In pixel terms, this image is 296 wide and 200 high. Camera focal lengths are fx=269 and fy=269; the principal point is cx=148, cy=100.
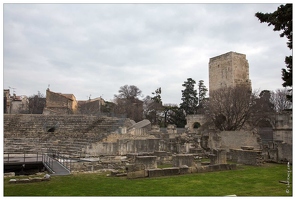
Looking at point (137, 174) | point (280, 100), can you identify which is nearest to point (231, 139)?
point (137, 174)

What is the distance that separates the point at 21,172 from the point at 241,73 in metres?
37.5

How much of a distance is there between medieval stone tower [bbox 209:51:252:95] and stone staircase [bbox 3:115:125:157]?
77.2ft

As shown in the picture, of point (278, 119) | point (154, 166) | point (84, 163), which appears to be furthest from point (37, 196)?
point (278, 119)

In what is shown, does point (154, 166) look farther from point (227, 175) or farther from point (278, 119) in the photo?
point (278, 119)

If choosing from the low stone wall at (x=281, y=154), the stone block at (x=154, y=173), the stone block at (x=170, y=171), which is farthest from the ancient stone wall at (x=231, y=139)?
the stone block at (x=154, y=173)

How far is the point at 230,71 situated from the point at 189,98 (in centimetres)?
1550

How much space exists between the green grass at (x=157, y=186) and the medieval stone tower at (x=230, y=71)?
110 ft

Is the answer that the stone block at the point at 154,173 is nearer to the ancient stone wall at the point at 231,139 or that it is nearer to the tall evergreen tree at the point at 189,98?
the ancient stone wall at the point at 231,139

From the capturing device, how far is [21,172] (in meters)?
15.0

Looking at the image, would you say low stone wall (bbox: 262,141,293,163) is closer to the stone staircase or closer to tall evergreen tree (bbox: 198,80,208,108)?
the stone staircase

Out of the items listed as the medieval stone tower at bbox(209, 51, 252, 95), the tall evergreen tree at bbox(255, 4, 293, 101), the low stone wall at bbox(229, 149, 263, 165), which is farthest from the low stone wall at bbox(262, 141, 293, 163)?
the medieval stone tower at bbox(209, 51, 252, 95)

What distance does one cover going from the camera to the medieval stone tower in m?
43.1

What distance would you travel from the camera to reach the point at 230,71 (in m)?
43.2

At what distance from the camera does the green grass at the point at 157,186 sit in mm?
8141
